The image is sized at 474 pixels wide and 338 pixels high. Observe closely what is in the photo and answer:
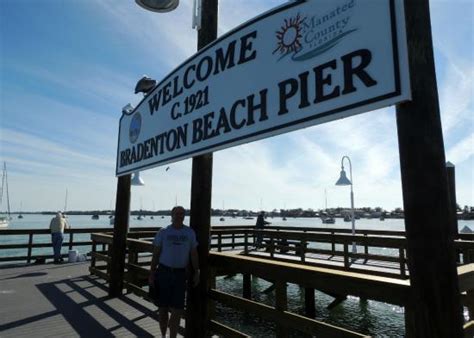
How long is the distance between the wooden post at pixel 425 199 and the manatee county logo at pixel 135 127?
16.4 feet

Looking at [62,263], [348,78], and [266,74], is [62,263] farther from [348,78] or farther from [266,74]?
[348,78]

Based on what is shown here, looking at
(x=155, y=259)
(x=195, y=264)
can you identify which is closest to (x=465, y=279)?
(x=195, y=264)

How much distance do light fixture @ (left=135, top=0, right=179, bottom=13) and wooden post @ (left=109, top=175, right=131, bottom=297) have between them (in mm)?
4100

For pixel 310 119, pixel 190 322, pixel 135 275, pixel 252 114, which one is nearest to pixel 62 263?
pixel 135 275

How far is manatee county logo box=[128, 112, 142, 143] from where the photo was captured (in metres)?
6.80

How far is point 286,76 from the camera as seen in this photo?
139 inches

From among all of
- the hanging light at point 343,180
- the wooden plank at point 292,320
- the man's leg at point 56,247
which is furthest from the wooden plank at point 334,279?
the hanging light at point 343,180

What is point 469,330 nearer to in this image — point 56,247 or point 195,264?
point 195,264

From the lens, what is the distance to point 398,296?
271cm

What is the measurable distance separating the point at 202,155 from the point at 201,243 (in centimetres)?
112

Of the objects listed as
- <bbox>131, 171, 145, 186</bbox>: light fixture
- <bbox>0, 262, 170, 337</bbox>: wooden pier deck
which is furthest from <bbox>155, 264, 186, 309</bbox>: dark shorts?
<bbox>131, 171, 145, 186</bbox>: light fixture

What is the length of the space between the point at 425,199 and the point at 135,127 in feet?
17.9

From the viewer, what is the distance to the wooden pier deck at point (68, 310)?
18.0 feet

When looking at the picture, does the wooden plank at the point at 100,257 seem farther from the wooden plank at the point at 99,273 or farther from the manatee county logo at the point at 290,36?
the manatee county logo at the point at 290,36
